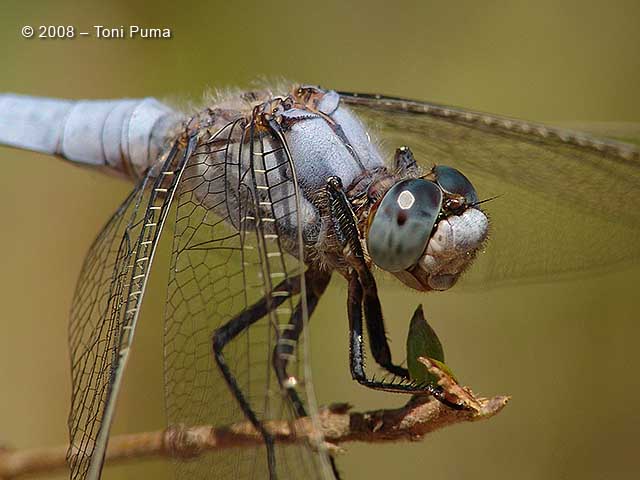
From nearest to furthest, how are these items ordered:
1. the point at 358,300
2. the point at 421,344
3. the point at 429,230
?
the point at 421,344 < the point at 429,230 < the point at 358,300

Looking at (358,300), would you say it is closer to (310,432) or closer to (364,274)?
(364,274)

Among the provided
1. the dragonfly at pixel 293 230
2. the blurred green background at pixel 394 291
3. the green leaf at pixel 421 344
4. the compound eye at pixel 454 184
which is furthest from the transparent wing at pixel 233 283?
the blurred green background at pixel 394 291

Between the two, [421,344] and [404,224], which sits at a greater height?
[404,224]

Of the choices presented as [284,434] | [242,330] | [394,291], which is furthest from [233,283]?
[394,291]

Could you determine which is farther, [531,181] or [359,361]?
[531,181]

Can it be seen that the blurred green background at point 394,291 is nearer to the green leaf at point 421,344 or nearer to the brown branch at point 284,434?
the brown branch at point 284,434

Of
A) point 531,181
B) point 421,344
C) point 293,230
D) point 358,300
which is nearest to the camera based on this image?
point 421,344

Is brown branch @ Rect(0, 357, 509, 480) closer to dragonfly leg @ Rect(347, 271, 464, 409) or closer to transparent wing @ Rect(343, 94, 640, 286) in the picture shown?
dragonfly leg @ Rect(347, 271, 464, 409)
